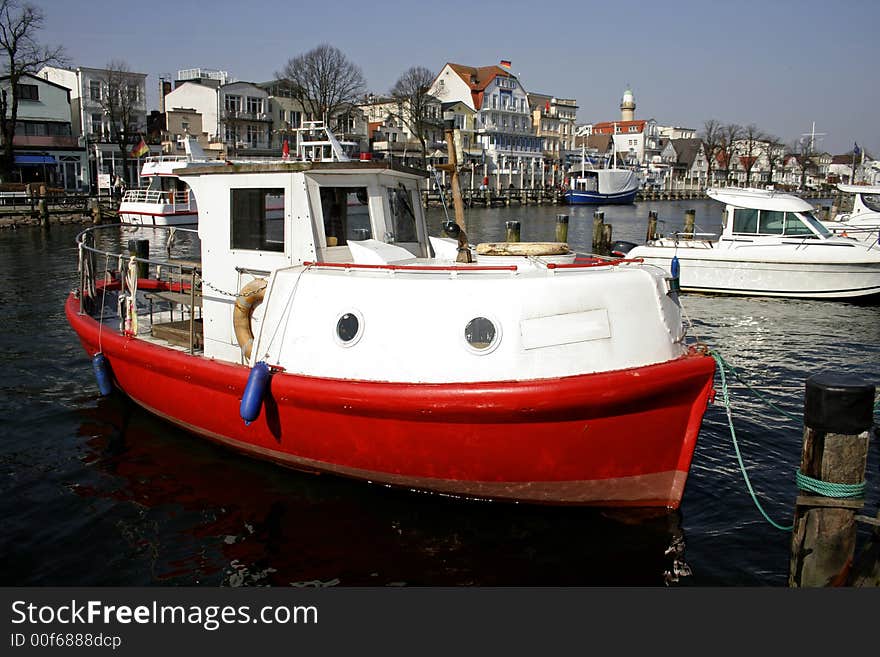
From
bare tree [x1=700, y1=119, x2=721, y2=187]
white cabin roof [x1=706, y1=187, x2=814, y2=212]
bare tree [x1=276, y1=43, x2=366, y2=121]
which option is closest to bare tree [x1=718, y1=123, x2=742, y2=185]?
bare tree [x1=700, y1=119, x2=721, y2=187]

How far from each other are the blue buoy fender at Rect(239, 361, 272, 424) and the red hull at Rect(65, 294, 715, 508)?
0.41 feet

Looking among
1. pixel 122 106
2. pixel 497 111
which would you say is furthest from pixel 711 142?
pixel 122 106

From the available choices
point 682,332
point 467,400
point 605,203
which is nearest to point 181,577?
point 467,400

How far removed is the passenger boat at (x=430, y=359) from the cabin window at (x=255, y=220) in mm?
20

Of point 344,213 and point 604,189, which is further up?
point 604,189

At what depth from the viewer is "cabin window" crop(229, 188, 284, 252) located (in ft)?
28.5

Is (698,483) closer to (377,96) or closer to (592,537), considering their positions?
(592,537)

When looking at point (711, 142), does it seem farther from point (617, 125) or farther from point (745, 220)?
point (745, 220)

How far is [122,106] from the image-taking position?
212 ft

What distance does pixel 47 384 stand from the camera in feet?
40.1

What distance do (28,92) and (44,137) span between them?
3480 mm

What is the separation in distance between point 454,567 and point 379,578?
716 mm

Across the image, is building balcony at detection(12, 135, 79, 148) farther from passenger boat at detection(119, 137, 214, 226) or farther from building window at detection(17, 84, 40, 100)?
passenger boat at detection(119, 137, 214, 226)

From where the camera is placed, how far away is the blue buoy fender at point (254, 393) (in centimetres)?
759
